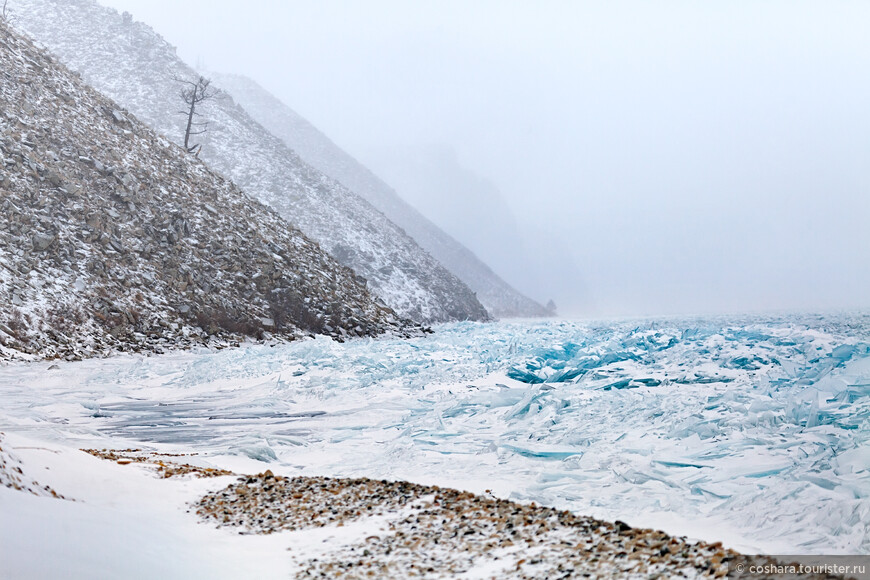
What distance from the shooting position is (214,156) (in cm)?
5575

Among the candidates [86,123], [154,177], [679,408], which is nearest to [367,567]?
[679,408]

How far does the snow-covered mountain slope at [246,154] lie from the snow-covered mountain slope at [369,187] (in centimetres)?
2997

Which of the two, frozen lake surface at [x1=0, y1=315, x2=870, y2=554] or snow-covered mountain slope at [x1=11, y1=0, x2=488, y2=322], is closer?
frozen lake surface at [x1=0, y1=315, x2=870, y2=554]

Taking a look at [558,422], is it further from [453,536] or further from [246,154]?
[246,154]

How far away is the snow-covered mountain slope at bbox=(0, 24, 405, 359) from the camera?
20.2 meters

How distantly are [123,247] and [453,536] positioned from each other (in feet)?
79.6

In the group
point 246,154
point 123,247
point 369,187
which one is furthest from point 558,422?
point 369,187

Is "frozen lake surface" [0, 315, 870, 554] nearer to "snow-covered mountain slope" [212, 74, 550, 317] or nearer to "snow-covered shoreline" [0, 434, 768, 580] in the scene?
"snow-covered shoreline" [0, 434, 768, 580]

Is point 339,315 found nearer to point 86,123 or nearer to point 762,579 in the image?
point 86,123

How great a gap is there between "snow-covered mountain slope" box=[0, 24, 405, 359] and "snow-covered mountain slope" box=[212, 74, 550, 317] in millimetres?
60974

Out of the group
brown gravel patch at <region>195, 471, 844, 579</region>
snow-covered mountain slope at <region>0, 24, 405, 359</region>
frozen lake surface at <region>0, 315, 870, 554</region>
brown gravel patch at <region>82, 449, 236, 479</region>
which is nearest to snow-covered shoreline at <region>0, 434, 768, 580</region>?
brown gravel patch at <region>195, 471, 844, 579</region>

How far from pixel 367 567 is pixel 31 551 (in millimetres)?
2174

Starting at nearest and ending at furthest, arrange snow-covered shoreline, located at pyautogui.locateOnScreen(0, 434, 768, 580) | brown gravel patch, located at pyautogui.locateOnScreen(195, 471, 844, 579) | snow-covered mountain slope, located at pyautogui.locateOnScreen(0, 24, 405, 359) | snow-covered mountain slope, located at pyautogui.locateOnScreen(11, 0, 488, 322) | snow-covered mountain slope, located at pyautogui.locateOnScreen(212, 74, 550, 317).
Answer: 1. snow-covered shoreline, located at pyautogui.locateOnScreen(0, 434, 768, 580)
2. brown gravel patch, located at pyautogui.locateOnScreen(195, 471, 844, 579)
3. snow-covered mountain slope, located at pyautogui.locateOnScreen(0, 24, 405, 359)
4. snow-covered mountain slope, located at pyautogui.locateOnScreen(11, 0, 488, 322)
5. snow-covered mountain slope, located at pyautogui.locateOnScreen(212, 74, 550, 317)

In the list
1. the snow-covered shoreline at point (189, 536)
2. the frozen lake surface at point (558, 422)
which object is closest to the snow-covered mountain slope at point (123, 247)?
the frozen lake surface at point (558, 422)
